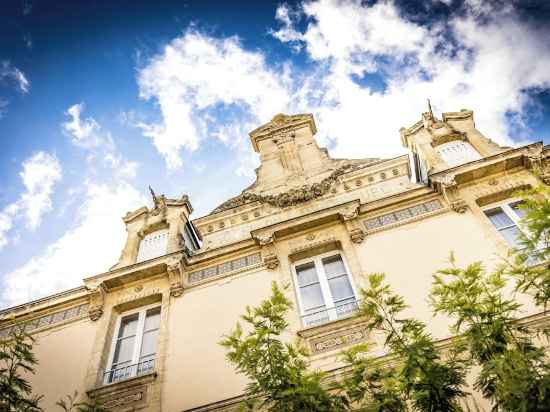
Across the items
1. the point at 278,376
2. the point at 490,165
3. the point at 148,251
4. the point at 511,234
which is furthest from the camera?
the point at 148,251

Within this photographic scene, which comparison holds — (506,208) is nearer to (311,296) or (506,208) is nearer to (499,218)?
(499,218)

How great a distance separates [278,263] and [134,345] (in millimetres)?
3398

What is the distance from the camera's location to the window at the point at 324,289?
849 centimetres

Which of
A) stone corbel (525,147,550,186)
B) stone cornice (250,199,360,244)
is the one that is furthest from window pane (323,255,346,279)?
stone corbel (525,147,550,186)

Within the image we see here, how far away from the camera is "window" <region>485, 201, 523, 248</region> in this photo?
8.90 metres

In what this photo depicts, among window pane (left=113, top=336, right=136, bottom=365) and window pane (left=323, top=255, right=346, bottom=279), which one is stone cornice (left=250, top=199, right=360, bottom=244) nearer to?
window pane (left=323, top=255, right=346, bottom=279)

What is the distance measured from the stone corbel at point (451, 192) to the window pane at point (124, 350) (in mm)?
7339

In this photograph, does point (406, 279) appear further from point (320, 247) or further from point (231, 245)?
point (231, 245)

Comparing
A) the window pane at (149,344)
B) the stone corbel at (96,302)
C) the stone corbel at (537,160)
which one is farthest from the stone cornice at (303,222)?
the stone corbel at (537,160)

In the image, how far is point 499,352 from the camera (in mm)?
4941

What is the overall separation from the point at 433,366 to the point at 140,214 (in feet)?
32.2

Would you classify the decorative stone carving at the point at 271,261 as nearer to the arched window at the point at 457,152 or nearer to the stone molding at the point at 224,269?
the stone molding at the point at 224,269

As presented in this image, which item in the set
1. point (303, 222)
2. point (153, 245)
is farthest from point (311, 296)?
point (153, 245)

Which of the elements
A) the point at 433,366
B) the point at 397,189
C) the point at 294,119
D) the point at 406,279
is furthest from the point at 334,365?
the point at 294,119
